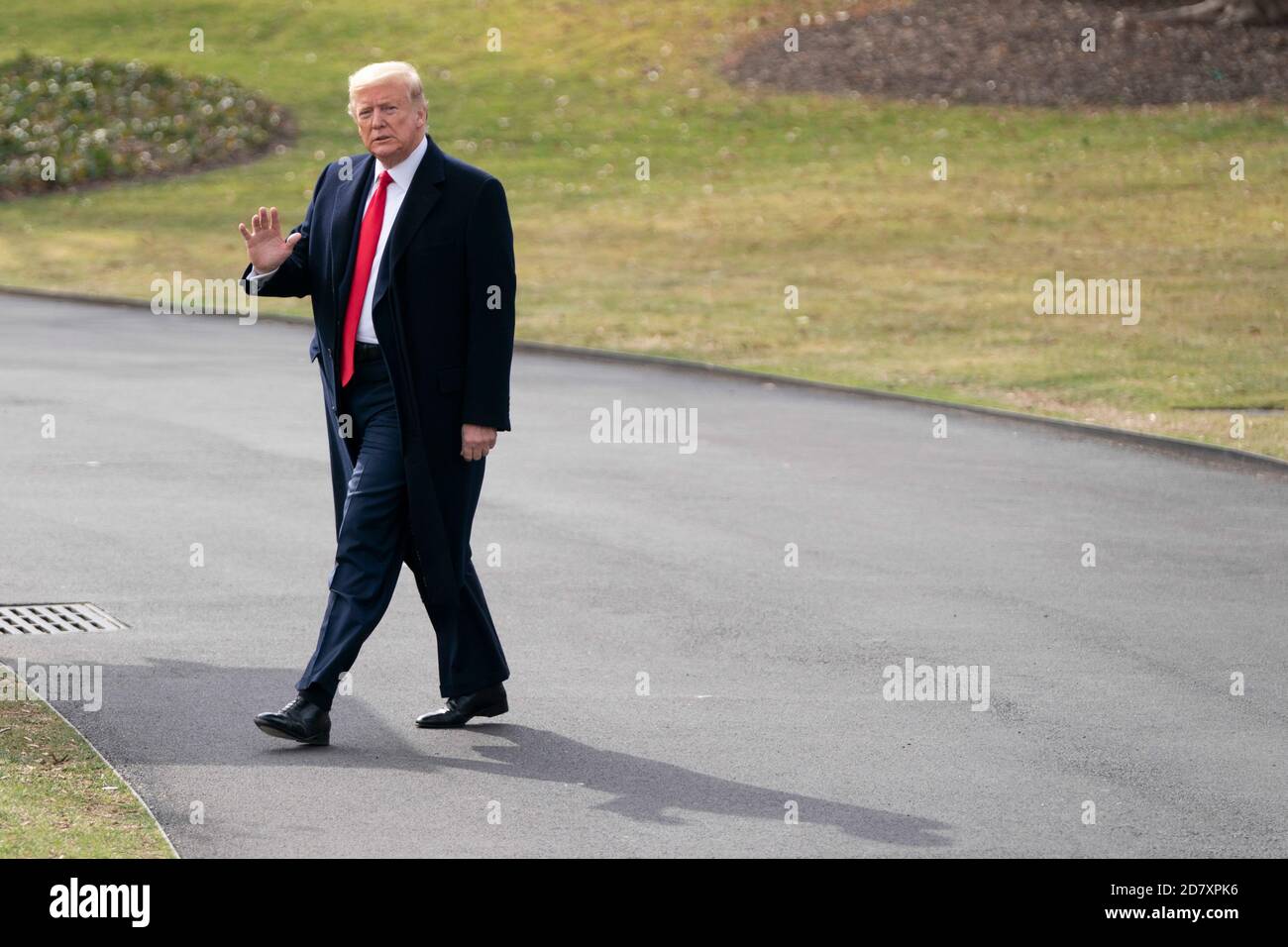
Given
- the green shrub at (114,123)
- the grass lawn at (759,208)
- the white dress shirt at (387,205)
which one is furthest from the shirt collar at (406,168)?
the green shrub at (114,123)

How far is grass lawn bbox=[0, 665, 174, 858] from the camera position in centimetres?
578

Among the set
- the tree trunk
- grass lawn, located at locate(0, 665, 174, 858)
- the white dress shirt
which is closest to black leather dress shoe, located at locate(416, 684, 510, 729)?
grass lawn, located at locate(0, 665, 174, 858)

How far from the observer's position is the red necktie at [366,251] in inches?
274

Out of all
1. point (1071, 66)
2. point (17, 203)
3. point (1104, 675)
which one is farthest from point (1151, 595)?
point (1071, 66)

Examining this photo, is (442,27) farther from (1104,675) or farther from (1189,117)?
(1104,675)

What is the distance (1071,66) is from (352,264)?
2987 cm

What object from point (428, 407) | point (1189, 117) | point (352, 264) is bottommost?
point (428, 407)

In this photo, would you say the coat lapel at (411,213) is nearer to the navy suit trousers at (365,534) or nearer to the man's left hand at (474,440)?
the navy suit trousers at (365,534)

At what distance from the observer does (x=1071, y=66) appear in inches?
1377

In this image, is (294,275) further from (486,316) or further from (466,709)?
(466,709)

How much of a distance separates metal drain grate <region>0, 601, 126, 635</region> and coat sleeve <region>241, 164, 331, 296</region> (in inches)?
88.6

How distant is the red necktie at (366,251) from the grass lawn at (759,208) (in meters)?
9.59

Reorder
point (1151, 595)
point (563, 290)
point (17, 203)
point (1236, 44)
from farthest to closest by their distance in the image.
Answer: point (1236, 44)
point (17, 203)
point (563, 290)
point (1151, 595)

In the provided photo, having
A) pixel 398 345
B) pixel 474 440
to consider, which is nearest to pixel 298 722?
pixel 474 440
